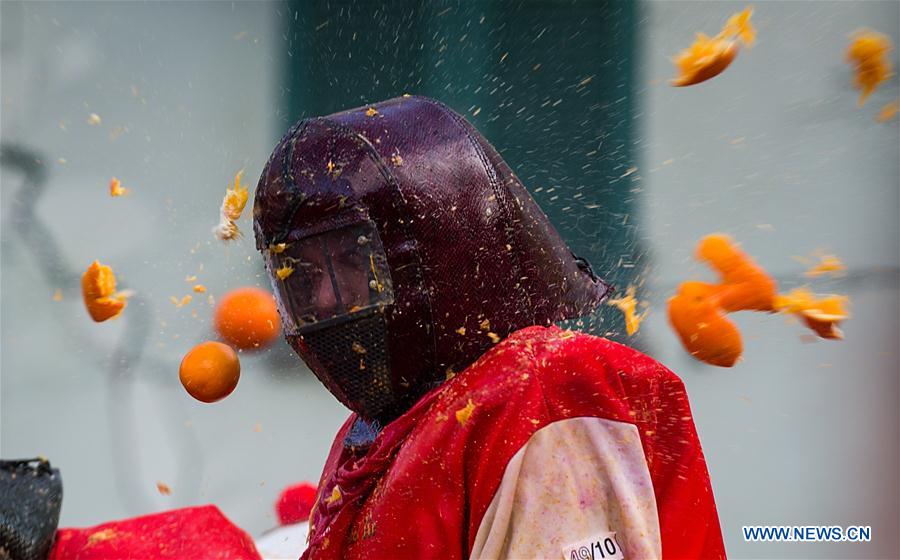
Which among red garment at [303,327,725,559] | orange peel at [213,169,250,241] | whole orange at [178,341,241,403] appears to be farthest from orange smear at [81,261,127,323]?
red garment at [303,327,725,559]

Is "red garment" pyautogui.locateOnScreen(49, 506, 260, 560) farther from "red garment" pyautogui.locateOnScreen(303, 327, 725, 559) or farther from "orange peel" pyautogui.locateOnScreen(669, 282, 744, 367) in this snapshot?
"orange peel" pyautogui.locateOnScreen(669, 282, 744, 367)

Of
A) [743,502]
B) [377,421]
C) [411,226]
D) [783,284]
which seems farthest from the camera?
[743,502]

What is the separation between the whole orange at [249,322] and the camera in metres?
2.41

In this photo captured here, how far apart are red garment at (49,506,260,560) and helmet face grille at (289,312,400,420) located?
71 centimetres

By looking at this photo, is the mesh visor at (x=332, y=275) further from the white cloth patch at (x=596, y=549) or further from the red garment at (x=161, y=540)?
the red garment at (x=161, y=540)

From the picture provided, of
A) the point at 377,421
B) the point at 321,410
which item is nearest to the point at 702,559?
the point at 377,421

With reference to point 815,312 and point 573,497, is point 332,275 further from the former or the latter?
point 815,312

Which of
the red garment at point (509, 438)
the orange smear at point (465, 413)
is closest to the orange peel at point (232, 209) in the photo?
the red garment at point (509, 438)

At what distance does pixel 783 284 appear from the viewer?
3115 mm

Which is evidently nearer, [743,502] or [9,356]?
[743,502]

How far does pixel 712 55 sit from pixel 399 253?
2.57 ft

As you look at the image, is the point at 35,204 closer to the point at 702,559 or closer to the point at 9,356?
the point at 9,356

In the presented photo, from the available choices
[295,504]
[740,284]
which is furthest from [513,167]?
[740,284]

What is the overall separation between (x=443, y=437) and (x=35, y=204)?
302 cm
